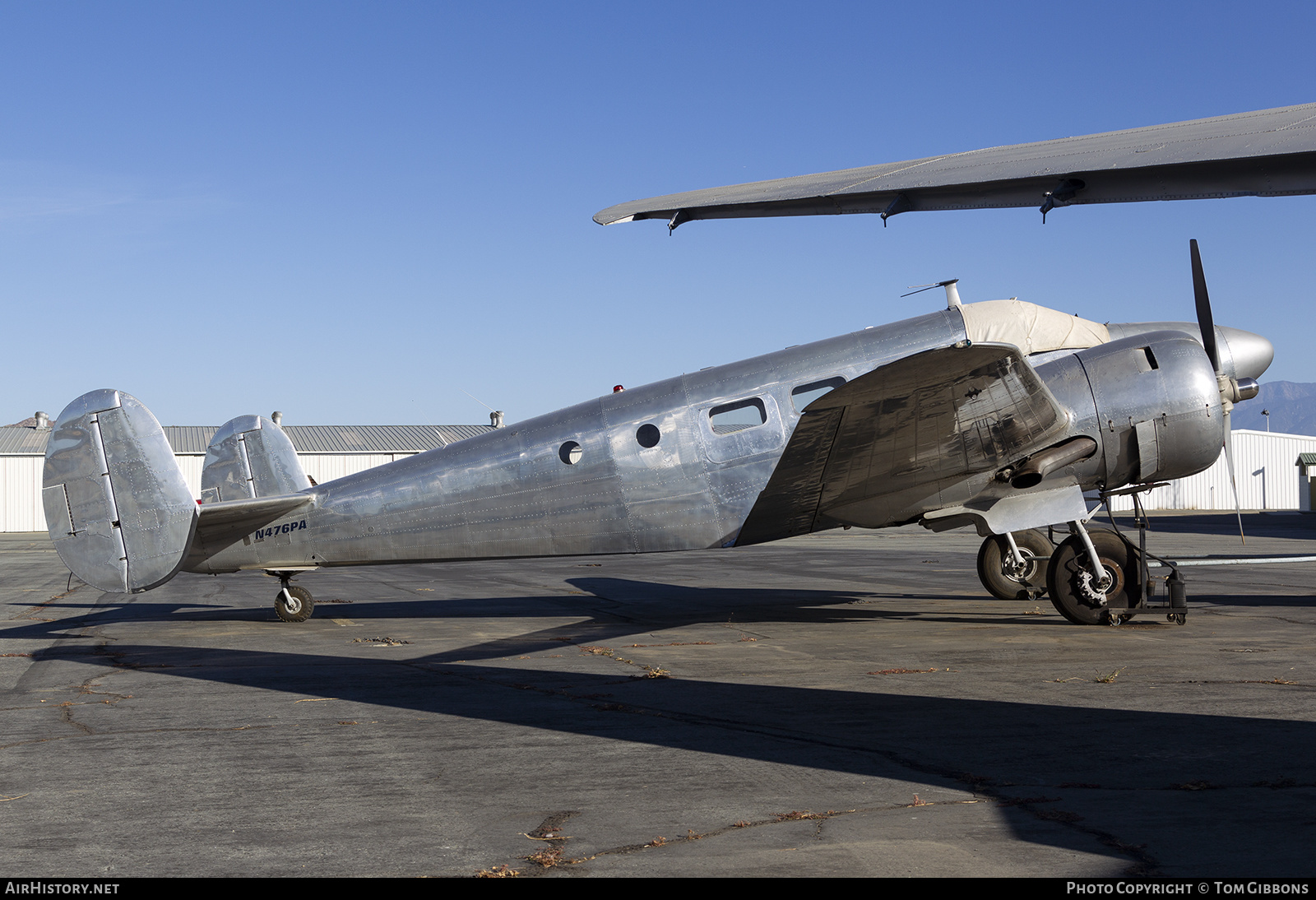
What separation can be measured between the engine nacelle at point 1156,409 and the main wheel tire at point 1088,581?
2.92ft

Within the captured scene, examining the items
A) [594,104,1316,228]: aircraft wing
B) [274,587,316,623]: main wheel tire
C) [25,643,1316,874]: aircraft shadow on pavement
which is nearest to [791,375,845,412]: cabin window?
[594,104,1316,228]: aircraft wing

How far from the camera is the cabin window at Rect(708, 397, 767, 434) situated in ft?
37.6

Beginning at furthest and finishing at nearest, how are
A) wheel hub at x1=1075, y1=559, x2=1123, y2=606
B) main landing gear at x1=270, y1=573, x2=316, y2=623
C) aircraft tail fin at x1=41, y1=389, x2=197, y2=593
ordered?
main landing gear at x1=270, y1=573, x2=316, y2=623
wheel hub at x1=1075, y1=559, x2=1123, y2=606
aircraft tail fin at x1=41, y1=389, x2=197, y2=593

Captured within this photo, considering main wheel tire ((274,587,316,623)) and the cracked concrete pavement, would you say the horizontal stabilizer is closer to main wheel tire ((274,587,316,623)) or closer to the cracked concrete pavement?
the cracked concrete pavement

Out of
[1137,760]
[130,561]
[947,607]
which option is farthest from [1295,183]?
[130,561]

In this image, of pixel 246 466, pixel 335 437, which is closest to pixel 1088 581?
pixel 246 466

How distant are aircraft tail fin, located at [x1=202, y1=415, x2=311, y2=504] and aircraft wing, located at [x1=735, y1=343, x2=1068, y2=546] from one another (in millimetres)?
7128

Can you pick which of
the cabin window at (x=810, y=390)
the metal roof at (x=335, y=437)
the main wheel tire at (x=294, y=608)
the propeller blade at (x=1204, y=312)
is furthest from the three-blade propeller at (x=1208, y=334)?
the metal roof at (x=335, y=437)

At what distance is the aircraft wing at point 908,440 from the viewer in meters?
9.19

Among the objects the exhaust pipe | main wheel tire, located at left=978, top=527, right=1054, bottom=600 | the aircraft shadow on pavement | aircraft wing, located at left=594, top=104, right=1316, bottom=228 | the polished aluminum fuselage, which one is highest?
aircraft wing, located at left=594, top=104, right=1316, bottom=228

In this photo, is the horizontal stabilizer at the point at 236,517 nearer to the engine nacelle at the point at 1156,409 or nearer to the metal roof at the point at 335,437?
the engine nacelle at the point at 1156,409

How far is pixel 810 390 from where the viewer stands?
11312 millimetres

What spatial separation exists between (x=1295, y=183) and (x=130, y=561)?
11.0 m

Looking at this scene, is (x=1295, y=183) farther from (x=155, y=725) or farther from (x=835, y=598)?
(x=835, y=598)
